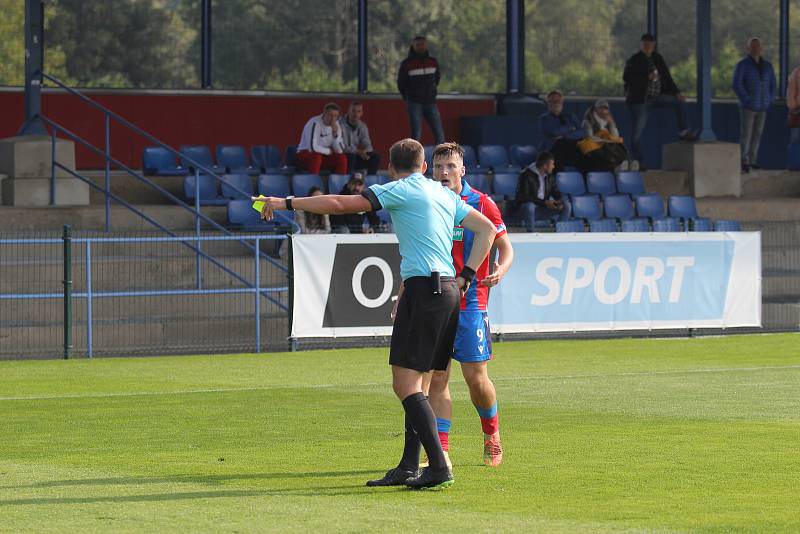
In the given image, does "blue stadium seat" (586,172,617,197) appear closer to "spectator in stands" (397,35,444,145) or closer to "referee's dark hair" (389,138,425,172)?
"spectator in stands" (397,35,444,145)

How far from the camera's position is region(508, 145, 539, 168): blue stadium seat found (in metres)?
28.0

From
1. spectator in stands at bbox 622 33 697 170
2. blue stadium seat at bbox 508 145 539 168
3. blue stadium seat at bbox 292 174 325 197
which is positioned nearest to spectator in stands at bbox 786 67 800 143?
spectator in stands at bbox 622 33 697 170

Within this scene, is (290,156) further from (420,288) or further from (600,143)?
(420,288)

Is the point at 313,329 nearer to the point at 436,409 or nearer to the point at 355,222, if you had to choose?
the point at 355,222

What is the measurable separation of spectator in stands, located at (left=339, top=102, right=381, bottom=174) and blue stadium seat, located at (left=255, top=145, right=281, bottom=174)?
2.23 m

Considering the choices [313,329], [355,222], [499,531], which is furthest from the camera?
[355,222]

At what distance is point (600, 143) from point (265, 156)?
5670mm

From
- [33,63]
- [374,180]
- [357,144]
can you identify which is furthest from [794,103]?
[33,63]

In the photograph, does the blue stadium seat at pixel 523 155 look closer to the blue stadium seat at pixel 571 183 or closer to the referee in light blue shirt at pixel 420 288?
the blue stadium seat at pixel 571 183

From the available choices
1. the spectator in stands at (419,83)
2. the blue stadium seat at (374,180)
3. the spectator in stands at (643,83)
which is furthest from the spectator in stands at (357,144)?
the spectator in stands at (643,83)

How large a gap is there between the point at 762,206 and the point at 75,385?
15.3 metres

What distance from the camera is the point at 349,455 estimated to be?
1066 centimetres

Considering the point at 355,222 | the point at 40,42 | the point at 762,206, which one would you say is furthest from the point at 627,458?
the point at 762,206

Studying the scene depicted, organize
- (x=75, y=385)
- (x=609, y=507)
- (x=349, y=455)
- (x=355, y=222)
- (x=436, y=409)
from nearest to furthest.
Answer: (x=609, y=507) < (x=436, y=409) < (x=349, y=455) < (x=75, y=385) < (x=355, y=222)
